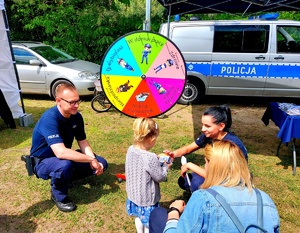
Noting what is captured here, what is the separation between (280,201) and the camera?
3.27 m

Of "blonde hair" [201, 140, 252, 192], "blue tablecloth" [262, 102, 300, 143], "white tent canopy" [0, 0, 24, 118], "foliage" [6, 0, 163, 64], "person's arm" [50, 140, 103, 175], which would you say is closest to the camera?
"blonde hair" [201, 140, 252, 192]

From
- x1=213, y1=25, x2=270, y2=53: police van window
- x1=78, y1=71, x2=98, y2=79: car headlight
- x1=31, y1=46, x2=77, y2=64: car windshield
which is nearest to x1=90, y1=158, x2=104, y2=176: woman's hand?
x1=78, y1=71, x2=98, y2=79: car headlight

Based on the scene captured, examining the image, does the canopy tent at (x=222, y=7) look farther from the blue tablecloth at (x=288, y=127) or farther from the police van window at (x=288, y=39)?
the blue tablecloth at (x=288, y=127)

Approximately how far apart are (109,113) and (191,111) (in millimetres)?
2051

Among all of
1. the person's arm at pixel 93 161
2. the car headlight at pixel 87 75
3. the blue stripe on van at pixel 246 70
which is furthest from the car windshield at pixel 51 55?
the person's arm at pixel 93 161

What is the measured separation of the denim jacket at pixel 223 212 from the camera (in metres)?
1.33

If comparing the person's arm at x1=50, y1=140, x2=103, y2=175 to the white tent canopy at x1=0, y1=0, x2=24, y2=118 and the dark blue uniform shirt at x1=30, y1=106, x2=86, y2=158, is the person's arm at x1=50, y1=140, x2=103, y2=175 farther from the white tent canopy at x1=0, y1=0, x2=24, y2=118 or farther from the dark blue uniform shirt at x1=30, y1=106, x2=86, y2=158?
the white tent canopy at x1=0, y1=0, x2=24, y2=118

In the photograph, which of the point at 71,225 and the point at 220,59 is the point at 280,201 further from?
the point at 220,59

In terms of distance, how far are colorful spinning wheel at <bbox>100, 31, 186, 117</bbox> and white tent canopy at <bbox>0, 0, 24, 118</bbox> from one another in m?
3.04

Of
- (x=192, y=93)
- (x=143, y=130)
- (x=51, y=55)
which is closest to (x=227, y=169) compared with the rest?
(x=143, y=130)

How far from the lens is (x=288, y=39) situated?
6.52m

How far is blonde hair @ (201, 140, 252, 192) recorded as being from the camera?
1466 millimetres

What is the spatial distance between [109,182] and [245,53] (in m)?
4.81

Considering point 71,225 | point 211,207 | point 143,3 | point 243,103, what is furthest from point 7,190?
point 143,3
